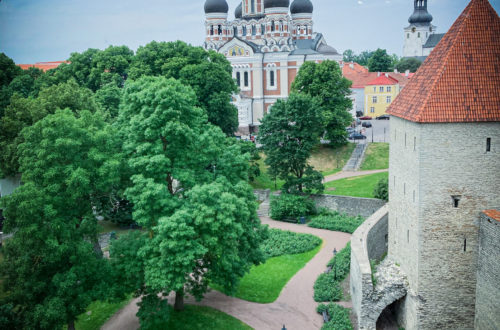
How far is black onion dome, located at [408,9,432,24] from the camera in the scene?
92.8 metres

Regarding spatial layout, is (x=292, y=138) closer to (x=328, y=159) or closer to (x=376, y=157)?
(x=328, y=159)

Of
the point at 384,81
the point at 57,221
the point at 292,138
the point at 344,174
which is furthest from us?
the point at 384,81

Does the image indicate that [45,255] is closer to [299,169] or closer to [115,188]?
[115,188]

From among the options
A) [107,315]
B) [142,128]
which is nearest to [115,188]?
[142,128]

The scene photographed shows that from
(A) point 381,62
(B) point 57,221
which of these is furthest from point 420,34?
(B) point 57,221

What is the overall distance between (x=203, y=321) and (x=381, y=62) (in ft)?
265

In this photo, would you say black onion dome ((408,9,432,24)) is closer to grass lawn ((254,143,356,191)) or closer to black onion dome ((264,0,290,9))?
black onion dome ((264,0,290,9))

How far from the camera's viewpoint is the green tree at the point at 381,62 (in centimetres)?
9162

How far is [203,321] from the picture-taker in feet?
69.1

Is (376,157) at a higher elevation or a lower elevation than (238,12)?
lower

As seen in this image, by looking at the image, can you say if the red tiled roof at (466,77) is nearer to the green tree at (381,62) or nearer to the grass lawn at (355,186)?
the grass lawn at (355,186)

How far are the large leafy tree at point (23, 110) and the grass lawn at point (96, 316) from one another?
9.93m

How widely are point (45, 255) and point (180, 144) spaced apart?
688 centimetres

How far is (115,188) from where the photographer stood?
2208 cm
